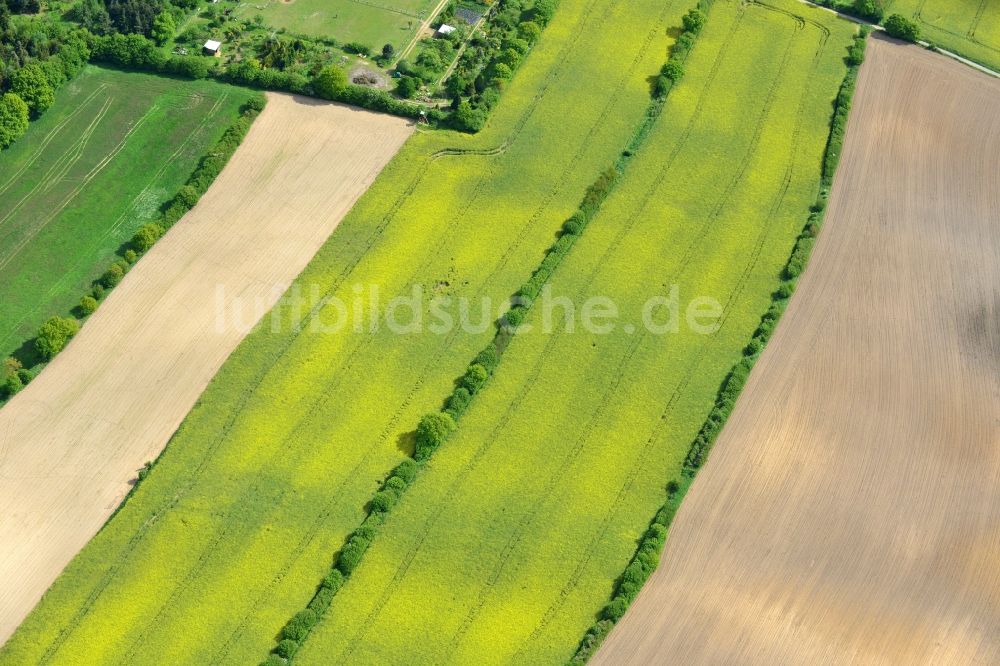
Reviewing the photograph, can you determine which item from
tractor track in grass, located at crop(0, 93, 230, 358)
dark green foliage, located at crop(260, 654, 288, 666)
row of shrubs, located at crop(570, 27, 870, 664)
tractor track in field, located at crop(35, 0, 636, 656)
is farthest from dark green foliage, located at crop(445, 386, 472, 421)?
tractor track in grass, located at crop(0, 93, 230, 358)

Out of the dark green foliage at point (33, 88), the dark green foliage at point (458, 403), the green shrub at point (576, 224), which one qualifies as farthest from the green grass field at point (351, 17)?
the dark green foliage at point (458, 403)

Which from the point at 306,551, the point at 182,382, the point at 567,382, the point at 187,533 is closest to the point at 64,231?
the point at 182,382

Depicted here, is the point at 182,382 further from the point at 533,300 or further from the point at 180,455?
the point at 533,300

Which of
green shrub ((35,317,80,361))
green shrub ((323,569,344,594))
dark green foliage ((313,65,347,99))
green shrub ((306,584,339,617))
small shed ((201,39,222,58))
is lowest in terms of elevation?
green shrub ((306,584,339,617))

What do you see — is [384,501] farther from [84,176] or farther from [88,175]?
[84,176]

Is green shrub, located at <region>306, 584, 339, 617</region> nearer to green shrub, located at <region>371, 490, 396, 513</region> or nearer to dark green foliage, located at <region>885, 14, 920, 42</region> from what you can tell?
green shrub, located at <region>371, 490, 396, 513</region>

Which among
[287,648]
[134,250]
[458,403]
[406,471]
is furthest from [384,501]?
[134,250]

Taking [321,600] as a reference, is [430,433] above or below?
above
